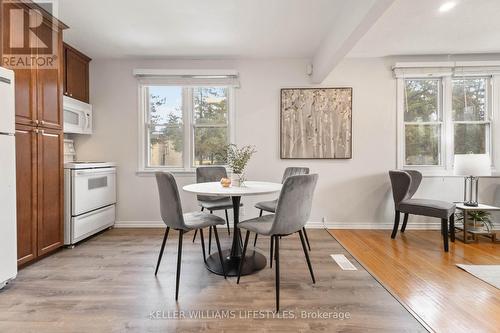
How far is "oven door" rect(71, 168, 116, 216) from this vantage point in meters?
2.83

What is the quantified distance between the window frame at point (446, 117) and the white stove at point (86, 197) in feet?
13.3

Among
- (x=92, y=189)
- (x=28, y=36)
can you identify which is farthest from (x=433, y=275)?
(x=28, y=36)

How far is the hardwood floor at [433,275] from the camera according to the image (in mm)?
1639

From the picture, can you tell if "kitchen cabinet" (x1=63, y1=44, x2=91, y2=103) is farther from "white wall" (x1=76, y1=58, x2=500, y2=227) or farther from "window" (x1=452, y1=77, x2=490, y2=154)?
"window" (x1=452, y1=77, x2=490, y2=154)

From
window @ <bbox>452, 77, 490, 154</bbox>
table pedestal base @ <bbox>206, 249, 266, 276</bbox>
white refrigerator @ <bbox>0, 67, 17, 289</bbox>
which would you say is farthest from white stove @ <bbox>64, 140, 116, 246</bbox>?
window @ <bbox>452, 77, 490, 154</bbox>

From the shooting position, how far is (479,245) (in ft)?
9.62

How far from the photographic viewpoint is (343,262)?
2.46m

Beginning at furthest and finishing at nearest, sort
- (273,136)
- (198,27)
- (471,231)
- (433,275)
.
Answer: (273,136)
(471,231)
(198,27)
(433,275)

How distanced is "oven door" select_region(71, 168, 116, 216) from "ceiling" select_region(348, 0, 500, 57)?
369 centimetres

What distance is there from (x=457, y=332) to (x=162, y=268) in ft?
7.27

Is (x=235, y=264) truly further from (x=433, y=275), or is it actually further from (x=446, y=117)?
(x=446, y=117)

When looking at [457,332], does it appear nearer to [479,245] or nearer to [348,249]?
[348,249]

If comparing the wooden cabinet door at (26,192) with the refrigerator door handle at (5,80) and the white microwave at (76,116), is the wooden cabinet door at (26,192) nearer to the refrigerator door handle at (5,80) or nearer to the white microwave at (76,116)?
the refrigerator door handle at (5,80)

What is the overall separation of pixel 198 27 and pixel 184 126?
1.39 m
